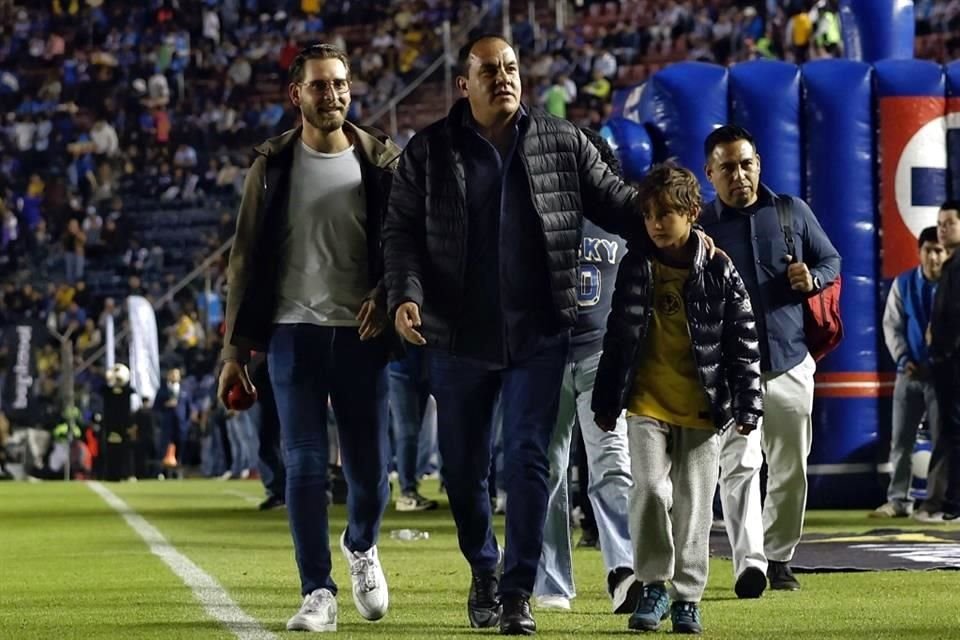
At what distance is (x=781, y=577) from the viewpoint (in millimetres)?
8461

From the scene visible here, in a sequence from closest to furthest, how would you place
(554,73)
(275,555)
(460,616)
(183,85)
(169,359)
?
(460,616)
(275,555)
(169,359)
(554,73)
(183,85)

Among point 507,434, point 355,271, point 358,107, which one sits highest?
point 358,107

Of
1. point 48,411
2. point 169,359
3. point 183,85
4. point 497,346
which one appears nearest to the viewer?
point 497,346

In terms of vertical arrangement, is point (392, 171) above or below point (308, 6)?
below

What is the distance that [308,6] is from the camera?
3869cm

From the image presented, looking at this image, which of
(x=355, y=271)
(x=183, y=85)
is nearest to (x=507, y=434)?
(x=355, y=271)

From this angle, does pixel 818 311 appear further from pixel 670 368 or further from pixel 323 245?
pixel 323 245

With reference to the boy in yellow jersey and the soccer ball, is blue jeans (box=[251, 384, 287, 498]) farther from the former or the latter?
the soccer ball

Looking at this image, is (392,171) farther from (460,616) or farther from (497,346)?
(460,616)

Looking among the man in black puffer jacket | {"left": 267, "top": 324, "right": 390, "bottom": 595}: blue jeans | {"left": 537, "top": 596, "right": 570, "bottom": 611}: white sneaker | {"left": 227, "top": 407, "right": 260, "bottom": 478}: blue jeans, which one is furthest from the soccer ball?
the man in black puffer jacket

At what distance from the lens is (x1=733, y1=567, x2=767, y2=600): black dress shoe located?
8016mm

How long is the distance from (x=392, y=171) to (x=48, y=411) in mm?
22351

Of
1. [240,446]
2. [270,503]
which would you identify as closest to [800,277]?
[270,503]

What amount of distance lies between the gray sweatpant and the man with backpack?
1.45 meters
